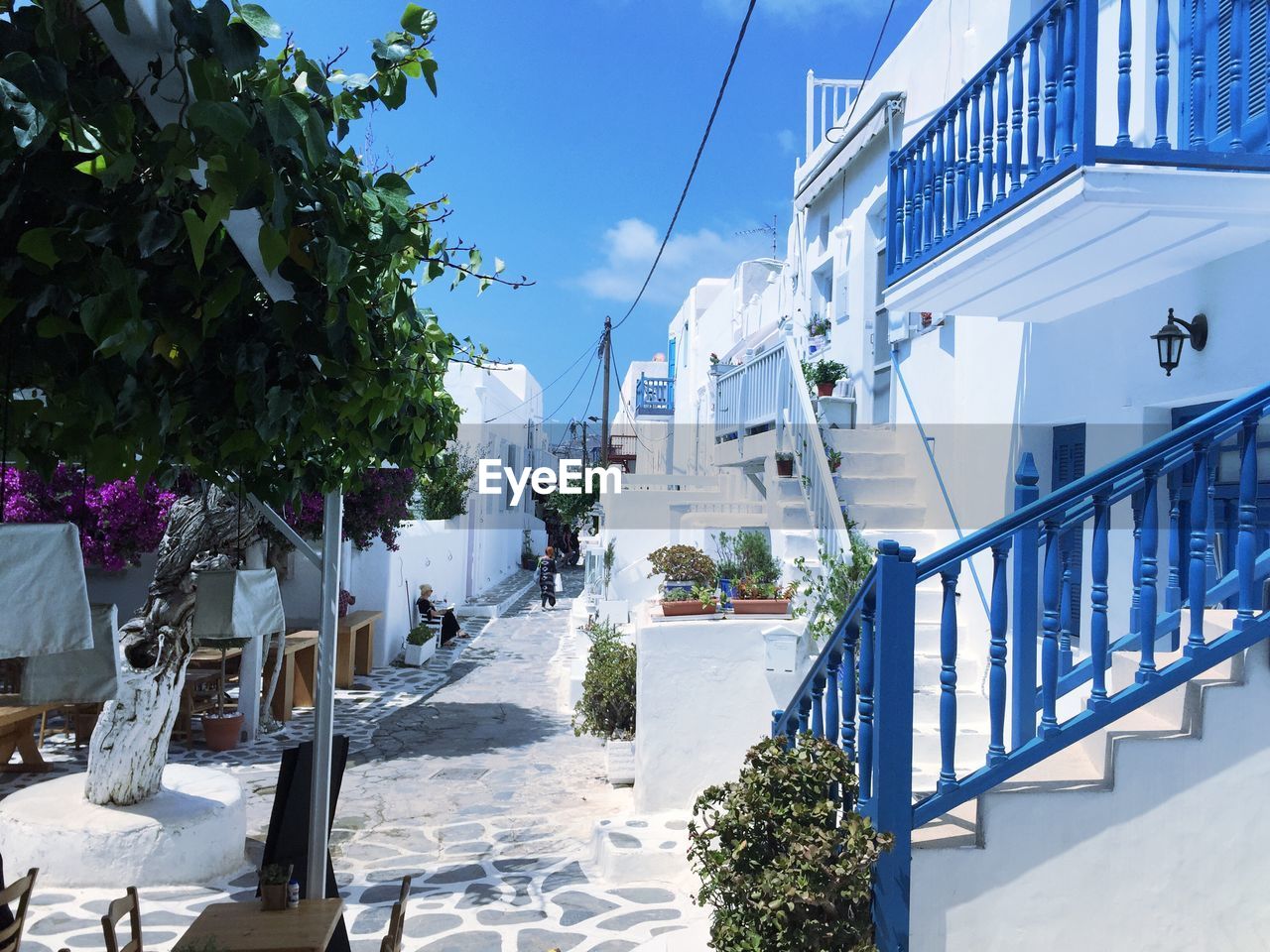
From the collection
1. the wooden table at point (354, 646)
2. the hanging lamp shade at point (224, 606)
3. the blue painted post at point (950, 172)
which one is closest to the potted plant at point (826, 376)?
the blue painted post at point (950, 172)

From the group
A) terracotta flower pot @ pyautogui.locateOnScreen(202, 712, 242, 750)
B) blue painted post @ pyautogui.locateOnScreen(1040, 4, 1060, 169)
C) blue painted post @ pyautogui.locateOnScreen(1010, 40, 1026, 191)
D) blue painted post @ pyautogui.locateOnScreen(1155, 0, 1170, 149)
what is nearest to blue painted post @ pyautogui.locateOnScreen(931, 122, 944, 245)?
blue painted post @ pyautogui.locateOnScreen(1010, 40, 1026, 191)

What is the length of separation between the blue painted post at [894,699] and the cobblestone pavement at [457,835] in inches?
88.3

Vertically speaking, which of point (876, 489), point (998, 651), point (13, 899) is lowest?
point (13, 899)

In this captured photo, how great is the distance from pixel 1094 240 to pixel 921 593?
2.99 metres

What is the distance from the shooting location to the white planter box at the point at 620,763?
8.70m

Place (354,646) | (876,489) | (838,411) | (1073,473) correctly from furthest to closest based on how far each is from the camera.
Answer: (354,646)
(838,411)
(876,489)
(1073,473)

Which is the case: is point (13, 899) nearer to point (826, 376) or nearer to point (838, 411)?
point (838, 411)

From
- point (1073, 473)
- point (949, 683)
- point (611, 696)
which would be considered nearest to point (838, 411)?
point (611, 696)

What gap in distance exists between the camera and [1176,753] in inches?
140

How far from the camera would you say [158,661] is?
6.82 metres

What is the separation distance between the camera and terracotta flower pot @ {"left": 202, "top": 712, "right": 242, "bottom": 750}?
10.1 m

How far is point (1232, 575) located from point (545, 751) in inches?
306

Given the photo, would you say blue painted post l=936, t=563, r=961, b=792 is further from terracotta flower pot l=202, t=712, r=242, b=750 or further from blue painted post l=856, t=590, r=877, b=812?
terracotta flower pot l=202, t=712, r=242, b=750

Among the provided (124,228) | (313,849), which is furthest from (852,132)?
(124,228)
